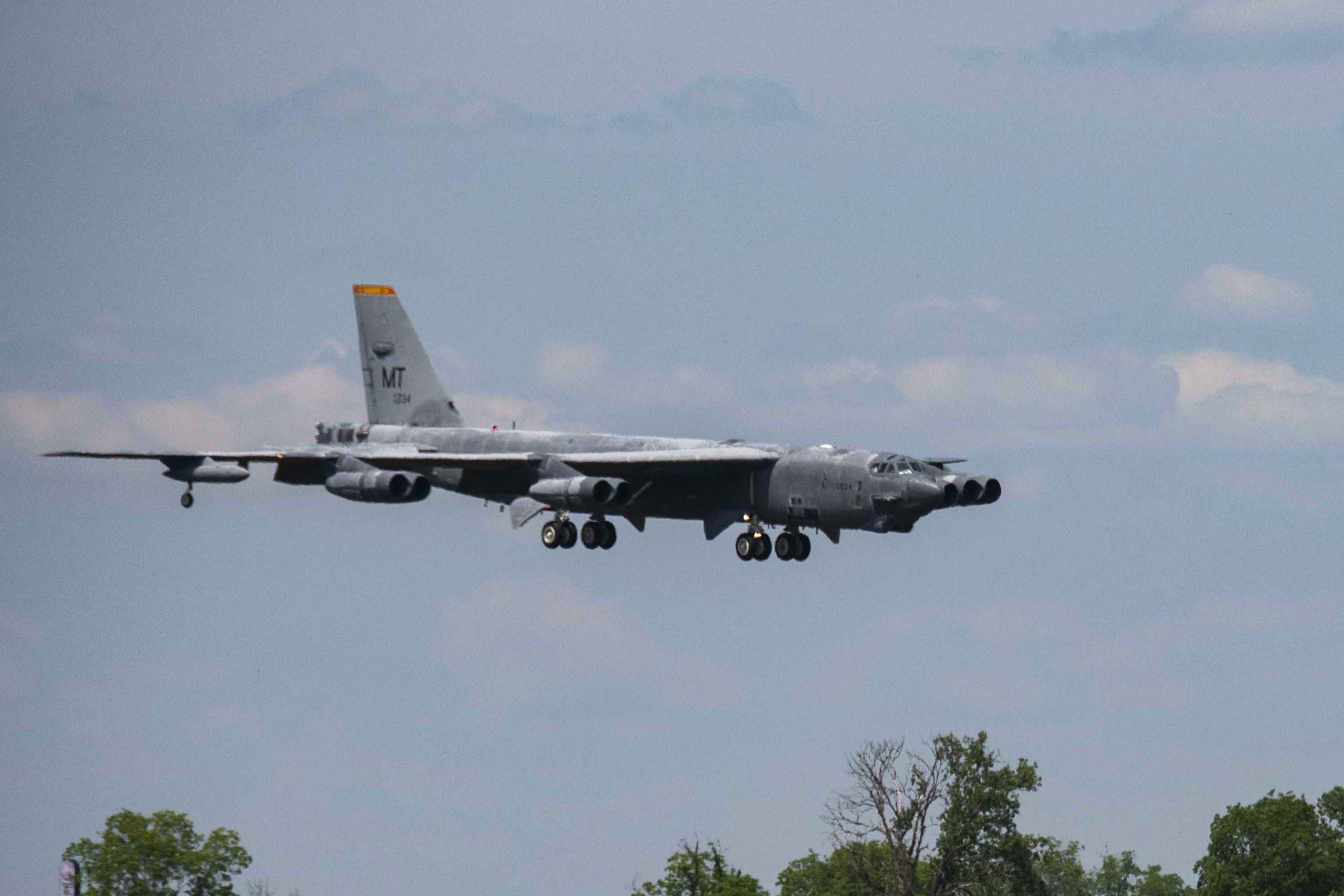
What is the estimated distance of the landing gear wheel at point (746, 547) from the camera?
84.1 m

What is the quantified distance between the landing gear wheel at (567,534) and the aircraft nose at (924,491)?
14.2 meters

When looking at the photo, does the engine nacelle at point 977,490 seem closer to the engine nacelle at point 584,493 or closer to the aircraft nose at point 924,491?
the aircraft nose at point 924,491

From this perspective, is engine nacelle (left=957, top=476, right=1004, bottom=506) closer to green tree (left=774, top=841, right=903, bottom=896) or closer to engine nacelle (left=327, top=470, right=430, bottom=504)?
engine nacelle (left=327, top=470, right=430, bottom=504)

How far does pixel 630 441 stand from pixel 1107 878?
393 feet

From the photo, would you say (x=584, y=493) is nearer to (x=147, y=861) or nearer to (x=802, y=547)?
(x=802, y=547)

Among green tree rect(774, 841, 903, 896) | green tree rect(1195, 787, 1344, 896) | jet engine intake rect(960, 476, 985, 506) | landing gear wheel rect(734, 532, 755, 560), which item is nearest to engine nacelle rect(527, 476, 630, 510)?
landing gear wheel rect(734, 532, 755, 560)

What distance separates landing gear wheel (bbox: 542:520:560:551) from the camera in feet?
288

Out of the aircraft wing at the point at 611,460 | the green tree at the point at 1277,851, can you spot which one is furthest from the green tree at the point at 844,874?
the aircraft wing at the point at 611,460

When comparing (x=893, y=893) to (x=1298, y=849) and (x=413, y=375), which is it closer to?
(x=1298, y=849)

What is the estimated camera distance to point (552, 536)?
8788 centimetres

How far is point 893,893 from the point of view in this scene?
117500 mm

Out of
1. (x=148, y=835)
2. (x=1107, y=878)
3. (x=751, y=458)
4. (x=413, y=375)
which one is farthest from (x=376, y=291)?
(x=1107, y=878)

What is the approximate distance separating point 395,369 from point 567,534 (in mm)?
13993

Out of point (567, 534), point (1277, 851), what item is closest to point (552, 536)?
point (567, 534)
